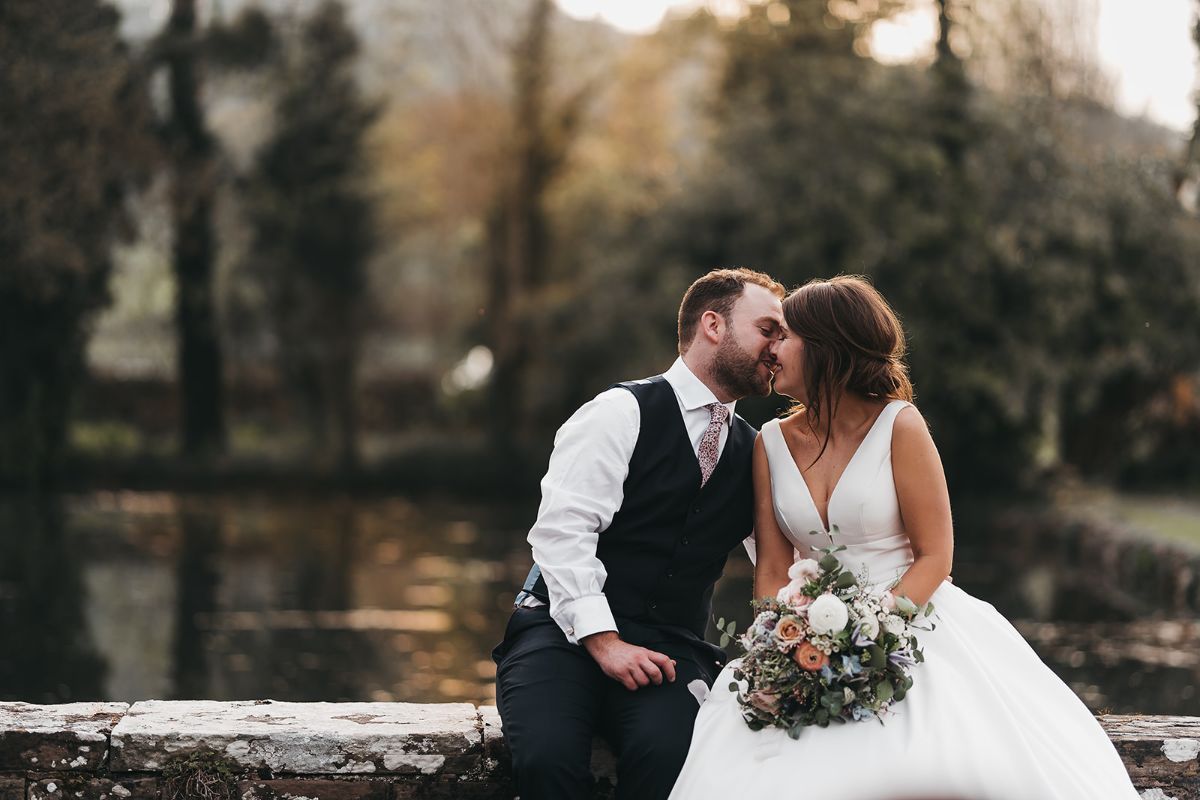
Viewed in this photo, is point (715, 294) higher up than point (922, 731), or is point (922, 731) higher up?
point (715, 294)

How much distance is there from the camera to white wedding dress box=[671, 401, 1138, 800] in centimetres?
286

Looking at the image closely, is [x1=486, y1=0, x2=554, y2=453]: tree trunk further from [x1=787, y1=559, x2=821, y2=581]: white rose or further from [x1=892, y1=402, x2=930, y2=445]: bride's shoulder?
[x1=787, y1=559, x2=821, y2=581]: white rose

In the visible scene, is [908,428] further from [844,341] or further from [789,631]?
[789,631]

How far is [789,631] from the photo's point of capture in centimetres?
305

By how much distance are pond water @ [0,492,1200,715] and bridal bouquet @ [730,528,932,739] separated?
1314mm

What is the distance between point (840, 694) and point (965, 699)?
300 millimetres

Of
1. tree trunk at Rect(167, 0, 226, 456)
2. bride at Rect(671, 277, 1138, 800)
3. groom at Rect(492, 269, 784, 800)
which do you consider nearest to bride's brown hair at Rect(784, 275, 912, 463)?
bride at Rect(671, 277, 1138, 800)

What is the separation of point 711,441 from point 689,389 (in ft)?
0.54

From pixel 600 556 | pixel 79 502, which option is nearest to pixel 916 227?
pixel 79 502

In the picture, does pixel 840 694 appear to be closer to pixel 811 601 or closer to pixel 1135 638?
pixel 811 601

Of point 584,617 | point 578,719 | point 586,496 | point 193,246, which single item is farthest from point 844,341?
point 193,246

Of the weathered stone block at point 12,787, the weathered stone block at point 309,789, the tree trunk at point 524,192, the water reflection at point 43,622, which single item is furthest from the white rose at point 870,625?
the tree trunk at point 524,192

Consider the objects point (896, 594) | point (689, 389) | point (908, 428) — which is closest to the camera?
point (896, 594)

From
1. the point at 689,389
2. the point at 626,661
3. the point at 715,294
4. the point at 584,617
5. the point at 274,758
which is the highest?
the point at 715,294
